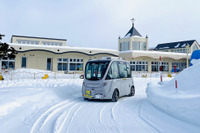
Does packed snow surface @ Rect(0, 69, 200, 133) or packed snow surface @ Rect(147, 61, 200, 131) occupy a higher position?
packed snow surface @ Rect(147, 61, 200, 131)

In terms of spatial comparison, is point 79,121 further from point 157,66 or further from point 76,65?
point 157,66

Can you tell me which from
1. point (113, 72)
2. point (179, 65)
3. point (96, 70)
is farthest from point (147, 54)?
point (96, 70)

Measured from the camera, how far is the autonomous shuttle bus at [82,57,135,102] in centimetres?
915

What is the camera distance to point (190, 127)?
4750 millimetres

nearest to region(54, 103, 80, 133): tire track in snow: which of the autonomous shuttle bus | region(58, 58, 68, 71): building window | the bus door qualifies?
the autonomous shuttle bus

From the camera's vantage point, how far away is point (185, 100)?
529 cm

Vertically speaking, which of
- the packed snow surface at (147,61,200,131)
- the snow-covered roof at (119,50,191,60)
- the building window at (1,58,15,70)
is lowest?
the packed snow surface at (147,61,200,131)

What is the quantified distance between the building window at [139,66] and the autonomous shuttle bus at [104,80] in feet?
83.7

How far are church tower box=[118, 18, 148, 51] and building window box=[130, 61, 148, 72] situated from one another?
17.2 ft

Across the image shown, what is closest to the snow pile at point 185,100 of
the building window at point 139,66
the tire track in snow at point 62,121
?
the tire track in snow at point 62,121

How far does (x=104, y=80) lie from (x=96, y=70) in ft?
2.59

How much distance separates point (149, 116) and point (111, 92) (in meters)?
3.26

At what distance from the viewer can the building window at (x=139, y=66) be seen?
35375 mm

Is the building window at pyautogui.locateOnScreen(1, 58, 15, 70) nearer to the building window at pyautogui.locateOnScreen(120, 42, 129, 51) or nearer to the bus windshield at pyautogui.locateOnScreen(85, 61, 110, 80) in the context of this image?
the bus windshield at pyautogui.locateOnScreen(85, 61, 110, 80)
